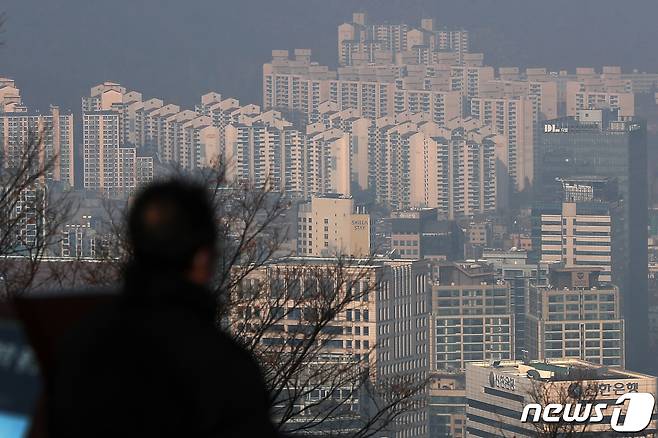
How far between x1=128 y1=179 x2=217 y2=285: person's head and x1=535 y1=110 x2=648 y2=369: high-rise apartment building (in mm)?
67505

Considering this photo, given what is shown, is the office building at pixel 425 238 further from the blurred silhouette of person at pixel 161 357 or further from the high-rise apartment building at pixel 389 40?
the blurred silhouette of person at pixel 161 357

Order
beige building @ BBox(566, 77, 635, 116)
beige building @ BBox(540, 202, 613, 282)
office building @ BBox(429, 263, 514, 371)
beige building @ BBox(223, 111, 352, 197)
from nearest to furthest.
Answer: office building @ BBox(429, 263, 514, 371)
beige building @ BBox(540, 202, 613, 282)
beige building @ BBox(223, 111, 352, 197)
beige building @ BBox(566, 77, 635, 116)

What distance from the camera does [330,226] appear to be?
214 ft

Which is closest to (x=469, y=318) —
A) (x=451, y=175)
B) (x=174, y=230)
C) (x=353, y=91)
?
(x=451, y=175)

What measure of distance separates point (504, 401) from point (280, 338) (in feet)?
102

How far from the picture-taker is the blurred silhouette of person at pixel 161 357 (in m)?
0.94

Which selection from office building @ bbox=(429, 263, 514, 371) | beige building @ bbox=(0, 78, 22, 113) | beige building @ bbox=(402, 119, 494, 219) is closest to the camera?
office building @ bbox=(429, 263, 514, 371)

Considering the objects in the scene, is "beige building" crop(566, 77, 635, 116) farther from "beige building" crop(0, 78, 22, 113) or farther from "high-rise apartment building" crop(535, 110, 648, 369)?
"beige building" crop(0, 78, 22, 113)

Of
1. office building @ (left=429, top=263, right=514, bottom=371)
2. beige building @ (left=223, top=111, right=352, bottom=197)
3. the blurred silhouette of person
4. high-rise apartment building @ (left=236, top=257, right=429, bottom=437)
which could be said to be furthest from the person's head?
beige building @ (left=223, top=111, right=352, bottom=197)

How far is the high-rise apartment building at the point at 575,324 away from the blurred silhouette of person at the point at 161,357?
5661 centimetres

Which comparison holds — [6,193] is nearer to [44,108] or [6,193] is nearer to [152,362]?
[152,362]

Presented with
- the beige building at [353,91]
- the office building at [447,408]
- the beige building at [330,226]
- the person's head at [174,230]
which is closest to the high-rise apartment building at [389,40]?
the beige building at [353,91]

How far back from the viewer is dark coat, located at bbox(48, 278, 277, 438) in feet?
3.08

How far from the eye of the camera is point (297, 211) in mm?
67125
